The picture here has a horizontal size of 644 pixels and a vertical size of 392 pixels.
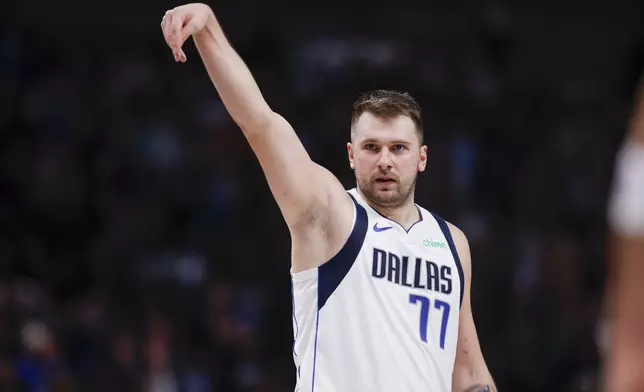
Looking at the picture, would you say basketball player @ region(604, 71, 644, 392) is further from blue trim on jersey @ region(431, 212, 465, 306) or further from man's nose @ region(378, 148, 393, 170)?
blue trim on jersey @ region(431, 212, 465, 306)

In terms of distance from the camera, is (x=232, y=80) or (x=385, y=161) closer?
(x=232, y=80)

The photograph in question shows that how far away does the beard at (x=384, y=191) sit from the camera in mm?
4395

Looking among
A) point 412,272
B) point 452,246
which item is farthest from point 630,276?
point 452,246

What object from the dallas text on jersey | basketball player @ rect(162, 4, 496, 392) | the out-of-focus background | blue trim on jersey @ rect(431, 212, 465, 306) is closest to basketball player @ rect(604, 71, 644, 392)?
basketball player @ rect(162, 4, 496, 392)

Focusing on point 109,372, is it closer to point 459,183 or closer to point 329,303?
point 459,183

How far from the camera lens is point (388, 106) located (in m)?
4.39

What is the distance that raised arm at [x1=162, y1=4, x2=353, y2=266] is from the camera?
13.4 ft

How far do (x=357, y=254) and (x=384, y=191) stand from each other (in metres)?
0.34

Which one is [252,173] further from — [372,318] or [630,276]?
[630,276]

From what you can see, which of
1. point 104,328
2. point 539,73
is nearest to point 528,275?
point 539,73

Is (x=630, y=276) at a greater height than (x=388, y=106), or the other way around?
(x=388, y=106)

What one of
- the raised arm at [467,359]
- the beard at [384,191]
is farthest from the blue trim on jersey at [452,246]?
the beard at [384,191]

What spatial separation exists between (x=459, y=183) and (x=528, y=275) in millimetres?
1488

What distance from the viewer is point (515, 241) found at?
12594 mm
